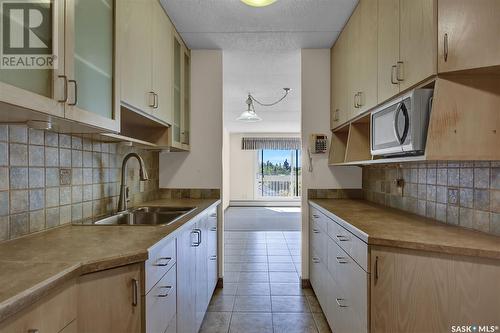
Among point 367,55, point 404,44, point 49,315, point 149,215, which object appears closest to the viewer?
point 49,315

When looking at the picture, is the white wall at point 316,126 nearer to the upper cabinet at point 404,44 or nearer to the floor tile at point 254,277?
the floor tile at point 254,277

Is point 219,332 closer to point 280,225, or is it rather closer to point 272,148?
point 280,225

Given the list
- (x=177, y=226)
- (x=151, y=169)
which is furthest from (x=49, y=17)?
(x=151, y=169)

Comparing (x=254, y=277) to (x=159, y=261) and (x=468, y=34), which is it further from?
(x=468, y=34)

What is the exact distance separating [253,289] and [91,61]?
2.50m

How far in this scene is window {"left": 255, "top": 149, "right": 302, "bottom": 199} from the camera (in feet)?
31.3

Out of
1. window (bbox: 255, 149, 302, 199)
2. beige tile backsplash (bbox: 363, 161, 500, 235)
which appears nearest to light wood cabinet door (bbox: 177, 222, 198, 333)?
beige tile backsplash (bbox: 363, 161, 500, 235)

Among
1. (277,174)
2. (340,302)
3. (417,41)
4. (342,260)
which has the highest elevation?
(417,41)

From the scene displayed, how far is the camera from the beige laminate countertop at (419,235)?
3.92 ft

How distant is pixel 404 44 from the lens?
4.93ft

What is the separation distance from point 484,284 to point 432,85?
33.5 inches

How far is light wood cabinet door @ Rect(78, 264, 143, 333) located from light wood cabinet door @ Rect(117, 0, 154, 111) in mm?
923

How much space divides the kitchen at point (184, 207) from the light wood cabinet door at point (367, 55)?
0.02 m

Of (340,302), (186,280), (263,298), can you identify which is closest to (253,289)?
(263,298)
